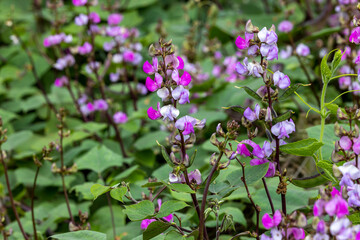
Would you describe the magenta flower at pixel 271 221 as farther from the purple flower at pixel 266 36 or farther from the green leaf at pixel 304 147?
the purple flower at pixel 266 36

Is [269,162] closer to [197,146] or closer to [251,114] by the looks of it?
[251,114]

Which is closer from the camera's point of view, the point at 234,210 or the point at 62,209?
the point at 234,210

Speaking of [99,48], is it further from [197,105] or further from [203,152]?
[203,152]

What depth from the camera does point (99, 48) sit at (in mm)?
4055

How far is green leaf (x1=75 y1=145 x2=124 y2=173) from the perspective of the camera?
218 centimetres

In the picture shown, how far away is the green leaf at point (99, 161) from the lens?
85.7 inches

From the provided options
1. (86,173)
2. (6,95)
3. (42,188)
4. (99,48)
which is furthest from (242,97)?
(6,95)

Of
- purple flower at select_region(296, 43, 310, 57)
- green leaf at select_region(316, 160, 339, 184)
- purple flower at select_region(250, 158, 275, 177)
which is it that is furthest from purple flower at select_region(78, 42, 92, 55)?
green leaf at select_region(316, 160, 339, 184)

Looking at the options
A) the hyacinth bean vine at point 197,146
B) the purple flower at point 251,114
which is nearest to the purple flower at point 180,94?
the hyacinth bean vine at point 197,146

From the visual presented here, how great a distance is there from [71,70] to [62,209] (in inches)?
86.9

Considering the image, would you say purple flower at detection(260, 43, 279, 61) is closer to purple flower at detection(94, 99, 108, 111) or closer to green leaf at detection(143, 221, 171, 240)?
green leaf at detection(143, 221, 171, 240)

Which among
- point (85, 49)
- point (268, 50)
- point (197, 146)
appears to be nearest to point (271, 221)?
point (268, 50)

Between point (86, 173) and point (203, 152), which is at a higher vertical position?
point (203, 152)

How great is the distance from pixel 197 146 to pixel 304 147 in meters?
1.50
